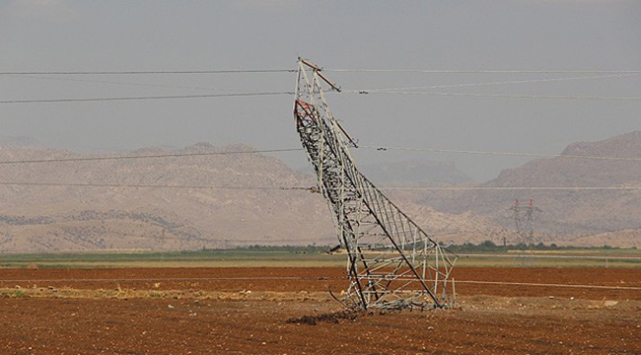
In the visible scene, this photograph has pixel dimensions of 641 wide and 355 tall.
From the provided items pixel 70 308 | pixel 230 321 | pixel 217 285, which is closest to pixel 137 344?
pixel 230 321

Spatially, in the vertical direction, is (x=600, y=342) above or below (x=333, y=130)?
below

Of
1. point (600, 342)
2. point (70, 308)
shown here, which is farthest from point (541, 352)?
point (70, 308)

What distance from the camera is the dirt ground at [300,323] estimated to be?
30.0 m

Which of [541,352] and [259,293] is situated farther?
[259,293]

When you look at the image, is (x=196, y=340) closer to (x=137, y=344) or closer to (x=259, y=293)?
(x=137, y=344)

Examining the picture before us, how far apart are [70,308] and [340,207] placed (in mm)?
15500

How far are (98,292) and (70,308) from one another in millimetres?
11604

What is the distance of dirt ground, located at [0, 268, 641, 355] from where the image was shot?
98.3ft

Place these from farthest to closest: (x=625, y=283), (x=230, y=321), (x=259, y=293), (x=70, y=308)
→ (x=625, y=283), (x=259, y=293), (x=70, y=308), (x=230, y=321)

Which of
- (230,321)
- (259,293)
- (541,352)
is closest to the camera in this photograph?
(541,352)

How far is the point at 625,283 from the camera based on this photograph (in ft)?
212

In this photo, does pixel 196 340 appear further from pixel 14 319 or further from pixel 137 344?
pixel 14 319

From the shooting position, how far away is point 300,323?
120 ft

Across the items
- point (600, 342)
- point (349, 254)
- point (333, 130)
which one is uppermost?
point (333, 130)
